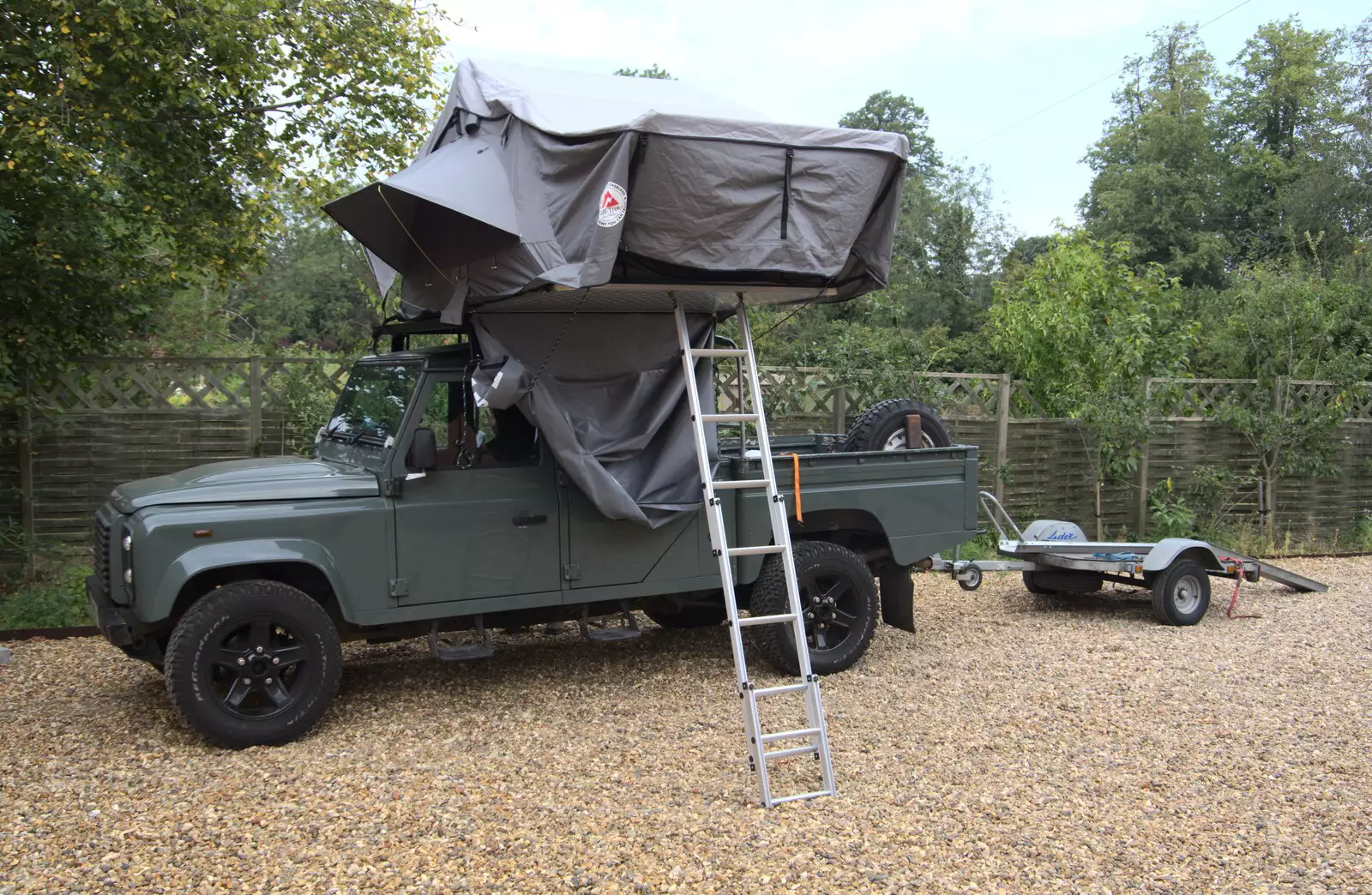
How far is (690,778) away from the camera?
16.3 ft

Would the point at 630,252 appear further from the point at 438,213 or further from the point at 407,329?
the point at 407,329

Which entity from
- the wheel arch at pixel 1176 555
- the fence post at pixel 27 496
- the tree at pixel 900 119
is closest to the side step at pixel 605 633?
the wheel arch at pixel 1176 555

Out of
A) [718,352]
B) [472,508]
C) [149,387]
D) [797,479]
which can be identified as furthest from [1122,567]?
[149,387]

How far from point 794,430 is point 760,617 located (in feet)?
15.9

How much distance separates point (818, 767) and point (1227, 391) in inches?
359

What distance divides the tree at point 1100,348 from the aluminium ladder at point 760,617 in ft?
20.2

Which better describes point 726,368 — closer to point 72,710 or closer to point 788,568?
point 788,568

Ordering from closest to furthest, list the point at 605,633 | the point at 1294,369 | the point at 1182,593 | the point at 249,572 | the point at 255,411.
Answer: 1. the point at 249,572
2. the point at 605,633
3. the point at 1182,593
4. the point at 255,411
5. the point at 1294,369

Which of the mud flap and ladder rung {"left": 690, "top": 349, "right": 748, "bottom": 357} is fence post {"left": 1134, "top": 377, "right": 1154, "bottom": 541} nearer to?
the mud flap

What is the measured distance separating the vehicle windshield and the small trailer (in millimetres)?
3923

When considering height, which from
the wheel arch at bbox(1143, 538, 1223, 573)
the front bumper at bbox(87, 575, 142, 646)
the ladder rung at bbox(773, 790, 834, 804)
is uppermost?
the front bumper at bbox(87, 575, 142, 646)

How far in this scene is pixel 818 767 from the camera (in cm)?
515

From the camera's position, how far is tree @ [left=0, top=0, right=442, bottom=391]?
24.3 ft

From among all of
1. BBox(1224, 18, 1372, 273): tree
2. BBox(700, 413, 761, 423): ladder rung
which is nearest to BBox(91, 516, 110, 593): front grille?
BBox(700, 413, 761, 423): ladder rung
